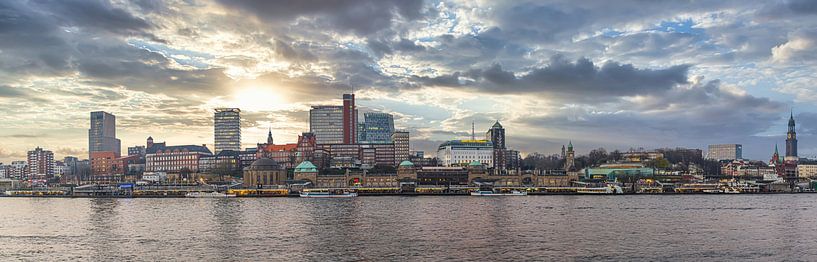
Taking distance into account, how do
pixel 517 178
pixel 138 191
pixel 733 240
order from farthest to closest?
pixel 517 178 < pixel 138 191 < pixel 733 240

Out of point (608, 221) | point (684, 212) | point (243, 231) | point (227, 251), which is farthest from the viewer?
point (684, 212)

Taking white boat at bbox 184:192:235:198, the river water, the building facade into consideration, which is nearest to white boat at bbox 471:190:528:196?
the river water

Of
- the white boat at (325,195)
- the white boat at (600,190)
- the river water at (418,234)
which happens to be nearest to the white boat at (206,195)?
the white boat at (325,195)

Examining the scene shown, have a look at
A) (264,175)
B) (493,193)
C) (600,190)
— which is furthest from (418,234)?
(264,175)

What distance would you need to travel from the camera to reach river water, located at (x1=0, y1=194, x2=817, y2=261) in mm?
49438

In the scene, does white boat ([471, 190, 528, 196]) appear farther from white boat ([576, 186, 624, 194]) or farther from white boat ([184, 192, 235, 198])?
white boat ([184, 192, 235, 198])

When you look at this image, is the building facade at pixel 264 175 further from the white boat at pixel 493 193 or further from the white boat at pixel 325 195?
the white boat at pixel 493 193

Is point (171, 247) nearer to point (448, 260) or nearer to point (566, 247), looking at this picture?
point (448, 260)

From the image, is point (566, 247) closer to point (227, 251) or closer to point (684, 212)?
point (227, 251)

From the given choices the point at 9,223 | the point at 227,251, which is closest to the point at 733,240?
the point at 227,251

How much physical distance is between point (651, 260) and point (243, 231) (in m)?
36.7

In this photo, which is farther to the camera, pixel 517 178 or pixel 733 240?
pixel 517 178

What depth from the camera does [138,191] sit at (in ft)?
490

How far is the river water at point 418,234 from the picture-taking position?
4944 cm
